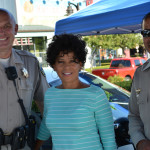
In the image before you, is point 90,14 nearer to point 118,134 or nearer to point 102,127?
point 118,134

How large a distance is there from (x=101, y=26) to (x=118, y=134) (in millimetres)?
1481

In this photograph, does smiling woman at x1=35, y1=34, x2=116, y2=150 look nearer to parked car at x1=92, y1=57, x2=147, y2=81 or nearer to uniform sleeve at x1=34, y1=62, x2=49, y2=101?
uniform sleeve at x1=34, y1=62, x2=49, y2=101

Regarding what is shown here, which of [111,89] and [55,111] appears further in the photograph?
[111,89]

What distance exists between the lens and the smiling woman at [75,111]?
1.64 meters

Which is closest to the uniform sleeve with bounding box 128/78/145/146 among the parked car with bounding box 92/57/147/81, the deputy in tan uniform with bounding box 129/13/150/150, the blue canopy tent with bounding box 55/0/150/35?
the deputy in tan uniform with bounding box 129/13/150/150

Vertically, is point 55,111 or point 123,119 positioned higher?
point 55,111

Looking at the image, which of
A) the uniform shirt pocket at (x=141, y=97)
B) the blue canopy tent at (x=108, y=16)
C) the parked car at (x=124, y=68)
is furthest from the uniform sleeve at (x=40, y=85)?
the parked car at (x=124, y=68)

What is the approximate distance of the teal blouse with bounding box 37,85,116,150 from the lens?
164cm

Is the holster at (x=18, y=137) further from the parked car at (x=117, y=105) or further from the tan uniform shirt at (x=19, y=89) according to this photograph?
the parked car at (x=117, y=105)

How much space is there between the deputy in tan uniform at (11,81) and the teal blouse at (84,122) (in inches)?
13.8

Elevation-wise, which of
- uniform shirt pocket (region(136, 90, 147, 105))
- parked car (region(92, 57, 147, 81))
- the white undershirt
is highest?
the white undershirt

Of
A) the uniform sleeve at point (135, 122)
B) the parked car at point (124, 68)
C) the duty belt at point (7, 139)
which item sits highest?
the uniform sleeve at point (135, 122)

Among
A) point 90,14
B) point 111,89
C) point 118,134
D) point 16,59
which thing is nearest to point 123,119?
point 118,134

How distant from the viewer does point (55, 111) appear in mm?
1729
